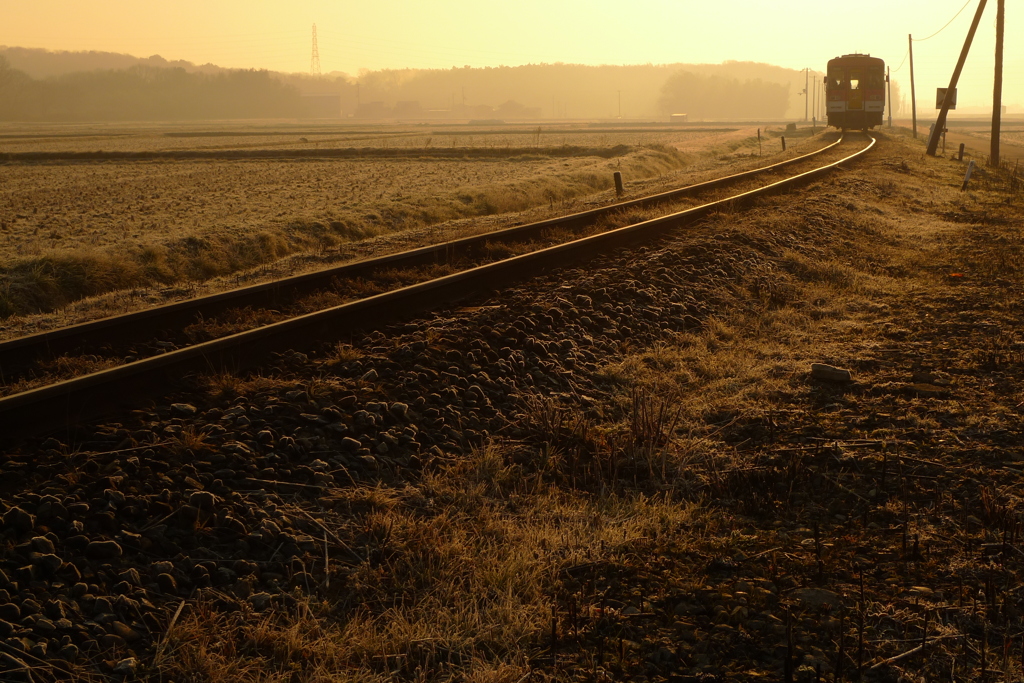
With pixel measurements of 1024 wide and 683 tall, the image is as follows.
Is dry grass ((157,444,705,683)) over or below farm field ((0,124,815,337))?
below

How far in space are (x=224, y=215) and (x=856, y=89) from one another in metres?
33.3

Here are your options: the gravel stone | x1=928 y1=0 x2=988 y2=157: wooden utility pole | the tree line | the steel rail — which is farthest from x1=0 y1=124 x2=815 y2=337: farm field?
the tree line

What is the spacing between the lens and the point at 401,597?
146 inches

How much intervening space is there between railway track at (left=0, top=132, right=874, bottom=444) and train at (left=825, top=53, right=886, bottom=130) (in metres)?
32.1

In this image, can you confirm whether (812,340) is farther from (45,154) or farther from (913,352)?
(45,154)

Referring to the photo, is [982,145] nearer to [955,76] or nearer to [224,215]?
[955,76]

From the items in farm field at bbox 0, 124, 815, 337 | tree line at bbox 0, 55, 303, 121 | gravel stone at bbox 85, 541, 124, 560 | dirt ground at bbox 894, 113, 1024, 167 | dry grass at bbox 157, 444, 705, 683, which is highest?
tree line at bbox 0, 55, 303, 121

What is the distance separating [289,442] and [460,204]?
14526mm

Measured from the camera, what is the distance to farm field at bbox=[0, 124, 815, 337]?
11250 millimetres

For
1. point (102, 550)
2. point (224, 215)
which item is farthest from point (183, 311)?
point (224, 215)

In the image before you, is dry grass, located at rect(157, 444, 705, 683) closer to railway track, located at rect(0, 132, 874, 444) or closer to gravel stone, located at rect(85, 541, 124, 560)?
gravel stone, located at rect(85, 541, 124, 560)

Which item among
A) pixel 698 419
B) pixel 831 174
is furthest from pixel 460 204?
pixel 698 419

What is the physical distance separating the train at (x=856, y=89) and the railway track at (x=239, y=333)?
32.1 meters

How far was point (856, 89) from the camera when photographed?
3972cm
